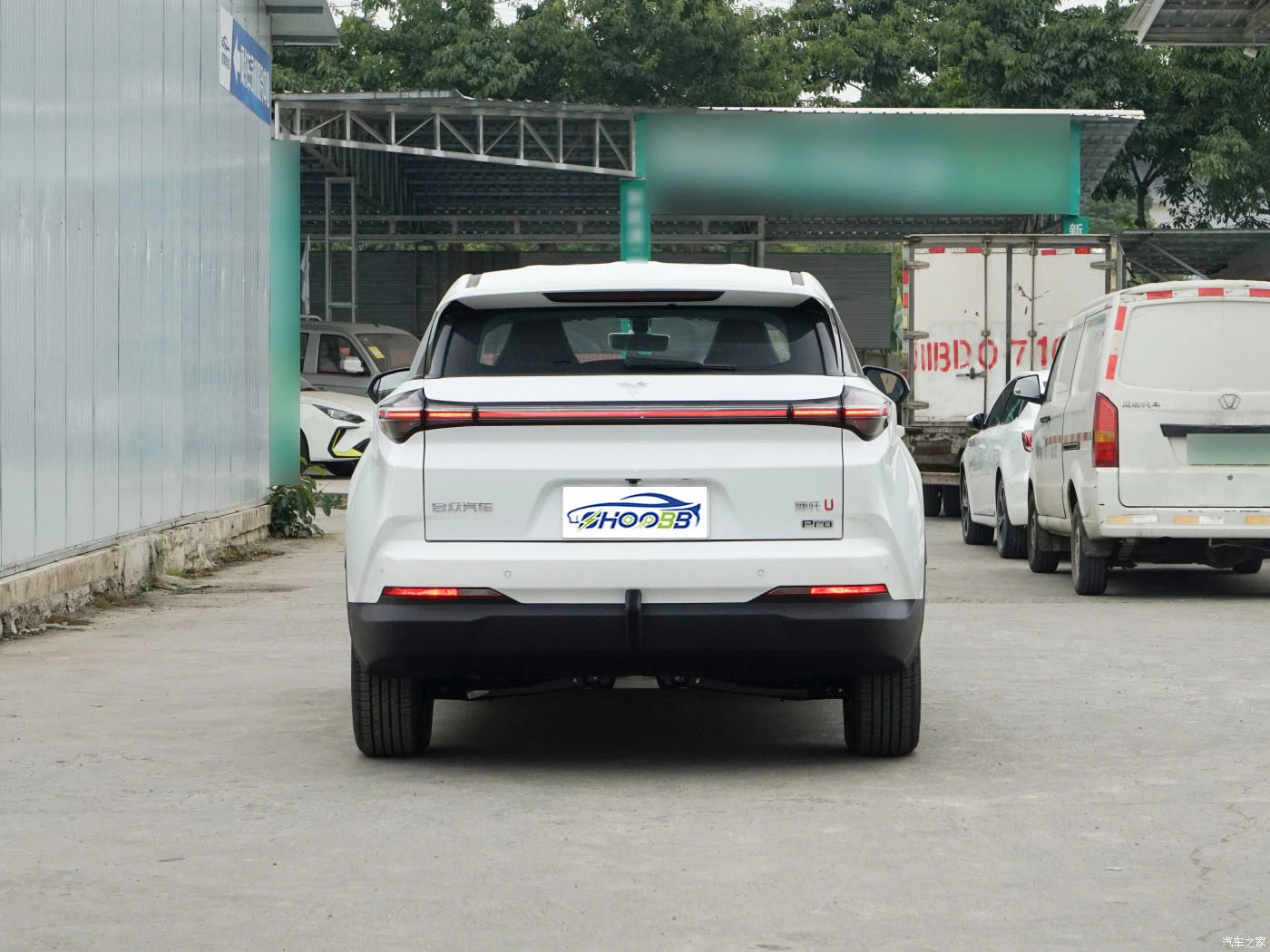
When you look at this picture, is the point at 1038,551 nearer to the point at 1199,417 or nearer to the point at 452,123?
the point at 1199,417

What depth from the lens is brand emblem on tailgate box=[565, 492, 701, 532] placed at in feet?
19.8

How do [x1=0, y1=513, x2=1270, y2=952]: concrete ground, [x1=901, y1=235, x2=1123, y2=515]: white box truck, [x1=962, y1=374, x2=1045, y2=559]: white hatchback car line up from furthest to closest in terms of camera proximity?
[x1=901, y1=235, x2=1123, y2=515]: white box truck
[x1=962, y1=374, x2=1045, y2=559]: white hatchback car
[x1=0, y1=513, x2=1270, y2=952]: concrete ground

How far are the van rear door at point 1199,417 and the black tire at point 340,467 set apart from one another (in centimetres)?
1510

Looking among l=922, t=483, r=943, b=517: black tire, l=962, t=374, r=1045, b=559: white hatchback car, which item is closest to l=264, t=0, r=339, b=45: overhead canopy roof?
l=962, t=374, r=1045, b=559: white hatchback car

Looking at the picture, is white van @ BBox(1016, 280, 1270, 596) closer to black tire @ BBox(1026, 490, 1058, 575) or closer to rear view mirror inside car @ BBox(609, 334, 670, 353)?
black tire @ BBox(1026, 490, 1058, 575)

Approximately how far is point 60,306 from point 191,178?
3.56 m

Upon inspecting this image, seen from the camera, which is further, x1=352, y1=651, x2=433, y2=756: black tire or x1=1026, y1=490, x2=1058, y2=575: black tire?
x1=1026, y1=490, x2=1058, y2=575: black tire

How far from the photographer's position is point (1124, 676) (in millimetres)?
8766

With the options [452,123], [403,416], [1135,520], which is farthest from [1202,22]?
[403,416]

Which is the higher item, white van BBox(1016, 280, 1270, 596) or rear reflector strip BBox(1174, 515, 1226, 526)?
white van BBox(1016, 280, 1270, 596)

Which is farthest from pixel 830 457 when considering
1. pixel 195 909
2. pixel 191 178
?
pixel 191 178

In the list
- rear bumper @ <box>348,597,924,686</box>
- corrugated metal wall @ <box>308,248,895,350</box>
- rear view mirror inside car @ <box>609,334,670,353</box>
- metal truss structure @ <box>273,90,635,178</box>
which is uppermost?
metal truss structure @ <box>273,90,635,178</box>

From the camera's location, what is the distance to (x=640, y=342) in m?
6.52

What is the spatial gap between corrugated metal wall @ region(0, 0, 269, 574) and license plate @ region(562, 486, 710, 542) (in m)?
4.79
